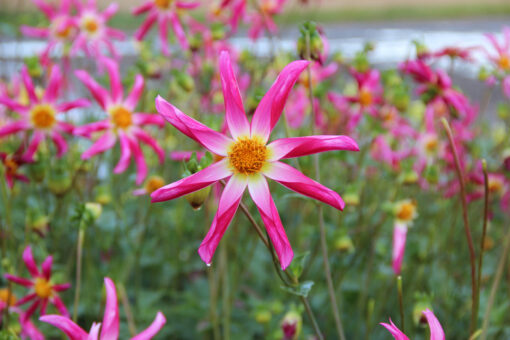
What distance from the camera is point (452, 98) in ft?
3.42

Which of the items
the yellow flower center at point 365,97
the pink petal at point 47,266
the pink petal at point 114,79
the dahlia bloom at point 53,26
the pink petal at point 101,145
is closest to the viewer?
the pink petal at point 47,266

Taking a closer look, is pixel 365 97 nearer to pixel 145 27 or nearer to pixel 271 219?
pixel 145 27

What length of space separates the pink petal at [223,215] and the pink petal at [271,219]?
15 mm

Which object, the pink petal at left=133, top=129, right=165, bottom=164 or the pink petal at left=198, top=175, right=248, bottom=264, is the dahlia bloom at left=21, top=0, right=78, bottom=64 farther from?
the pink petal at left=198, top=175, right=248, bottom=264

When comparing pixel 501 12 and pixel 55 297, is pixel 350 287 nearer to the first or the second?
pixel 55 297

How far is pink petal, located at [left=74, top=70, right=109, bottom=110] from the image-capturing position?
3.08 feet

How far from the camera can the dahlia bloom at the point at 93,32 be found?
1406mm

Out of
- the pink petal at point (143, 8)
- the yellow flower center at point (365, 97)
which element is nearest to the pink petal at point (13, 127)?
the pink petal at point (143, 8)

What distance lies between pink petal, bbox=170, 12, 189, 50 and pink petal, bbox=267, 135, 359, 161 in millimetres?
710

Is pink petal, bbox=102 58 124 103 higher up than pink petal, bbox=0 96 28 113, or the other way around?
pink petal, bbox=102 58 124 103

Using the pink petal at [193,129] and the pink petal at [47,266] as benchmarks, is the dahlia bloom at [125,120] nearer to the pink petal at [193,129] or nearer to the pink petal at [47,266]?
the pink petal at [47,266]

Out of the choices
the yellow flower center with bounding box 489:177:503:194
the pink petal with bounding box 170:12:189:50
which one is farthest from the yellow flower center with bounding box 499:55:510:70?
the pink petal with bounding box 170:12:189:50

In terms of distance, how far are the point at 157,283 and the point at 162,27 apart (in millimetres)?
632

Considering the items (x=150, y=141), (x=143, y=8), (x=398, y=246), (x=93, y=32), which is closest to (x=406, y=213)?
(x=398, y=246)
